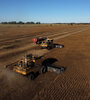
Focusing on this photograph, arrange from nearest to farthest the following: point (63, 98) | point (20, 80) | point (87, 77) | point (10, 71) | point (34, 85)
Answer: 1. point (63, 98)
2. point (34, 85)
3. point (20, 80)
4. point (87, 77)
5. point (10, 71)

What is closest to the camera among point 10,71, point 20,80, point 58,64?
point 20,80

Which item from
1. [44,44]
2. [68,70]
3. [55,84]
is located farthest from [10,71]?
[44,44]

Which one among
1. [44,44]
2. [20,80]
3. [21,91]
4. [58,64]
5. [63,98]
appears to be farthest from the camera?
[44,44]

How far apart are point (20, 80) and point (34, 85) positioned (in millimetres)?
1498

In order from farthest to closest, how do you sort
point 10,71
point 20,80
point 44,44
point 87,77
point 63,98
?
point 44,44 → point 10,71 → point 87,77 → point 20,80 → point 63,98

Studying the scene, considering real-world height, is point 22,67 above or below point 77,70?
above

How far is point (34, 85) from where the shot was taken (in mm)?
9070

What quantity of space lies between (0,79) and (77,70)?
7.93m

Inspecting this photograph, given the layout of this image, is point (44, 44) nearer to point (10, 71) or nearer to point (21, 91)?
point (10, 71)

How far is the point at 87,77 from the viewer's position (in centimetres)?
1044

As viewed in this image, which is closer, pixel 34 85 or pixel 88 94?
pixel 88 94

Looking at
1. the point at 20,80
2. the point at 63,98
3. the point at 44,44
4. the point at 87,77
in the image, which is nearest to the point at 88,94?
the point at 63,98

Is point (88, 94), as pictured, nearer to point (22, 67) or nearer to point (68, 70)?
point (68, 70)

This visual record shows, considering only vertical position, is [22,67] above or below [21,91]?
above
